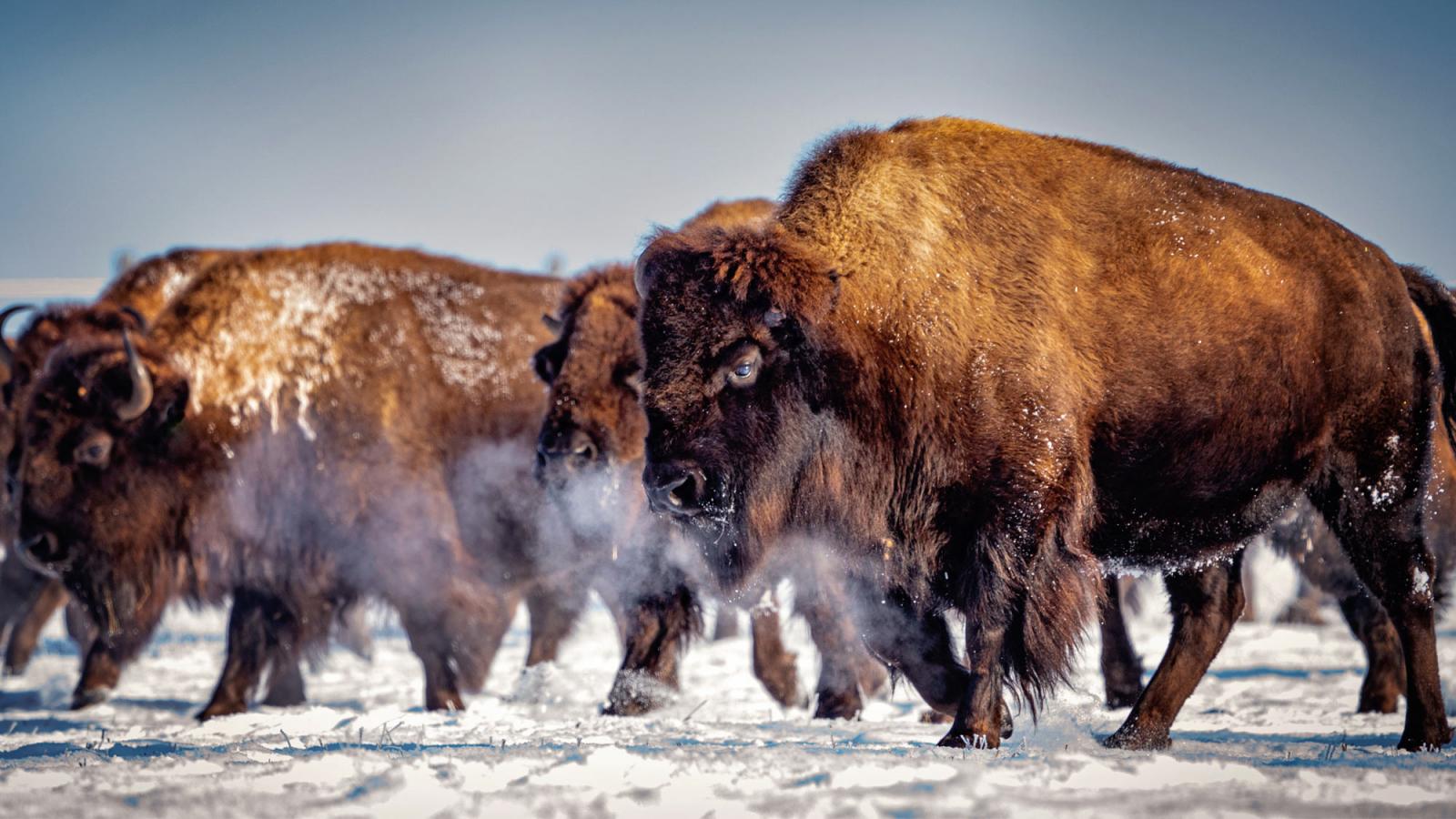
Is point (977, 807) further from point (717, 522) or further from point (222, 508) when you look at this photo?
point (222, 508)

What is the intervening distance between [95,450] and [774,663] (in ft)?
10.8

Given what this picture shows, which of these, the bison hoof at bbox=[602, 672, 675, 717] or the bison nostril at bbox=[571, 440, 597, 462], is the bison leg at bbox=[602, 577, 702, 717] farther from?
the bison nostril at bbox=[571, 440, 597, 462]

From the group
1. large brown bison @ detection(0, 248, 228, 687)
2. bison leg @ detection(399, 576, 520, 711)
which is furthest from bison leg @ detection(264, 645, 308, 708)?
large brown bison @ detection(0, 248, 228, 687)

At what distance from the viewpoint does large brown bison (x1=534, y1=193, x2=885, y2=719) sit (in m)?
4.70

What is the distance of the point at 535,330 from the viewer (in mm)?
6812

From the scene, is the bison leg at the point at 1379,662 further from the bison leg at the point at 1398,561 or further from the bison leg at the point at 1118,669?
the bison leg at the point at 1398,561

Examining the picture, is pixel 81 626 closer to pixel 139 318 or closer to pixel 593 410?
pixel 139 318

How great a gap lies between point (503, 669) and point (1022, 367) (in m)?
5.88

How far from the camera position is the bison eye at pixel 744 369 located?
3373 millimetres

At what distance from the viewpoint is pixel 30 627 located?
28.9 ft

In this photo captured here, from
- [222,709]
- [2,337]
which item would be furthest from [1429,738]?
[2,337]

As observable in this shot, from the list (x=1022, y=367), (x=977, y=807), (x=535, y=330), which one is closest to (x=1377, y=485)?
(x=1022, y=367)

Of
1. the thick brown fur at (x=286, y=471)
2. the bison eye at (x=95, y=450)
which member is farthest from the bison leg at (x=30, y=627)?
the bison eye at (x=95, y=450)

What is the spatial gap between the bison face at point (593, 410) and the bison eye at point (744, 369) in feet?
4.65
